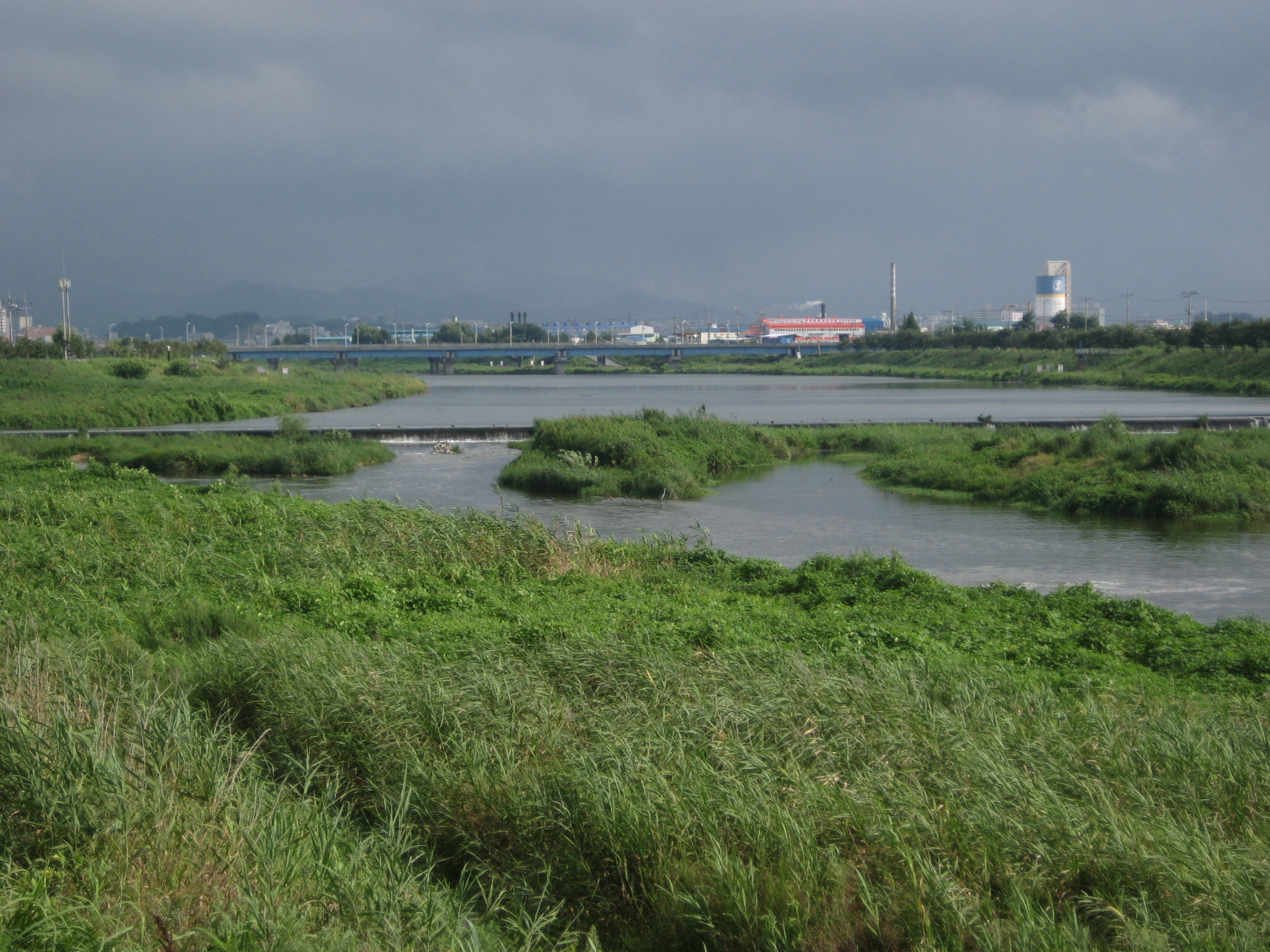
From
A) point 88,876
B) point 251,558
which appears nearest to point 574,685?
point 88,876

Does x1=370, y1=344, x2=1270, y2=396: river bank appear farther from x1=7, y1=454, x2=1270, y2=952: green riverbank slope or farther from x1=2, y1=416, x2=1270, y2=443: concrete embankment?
x1=7, y1=454, x2=1270, y2=952: green riverbank slope

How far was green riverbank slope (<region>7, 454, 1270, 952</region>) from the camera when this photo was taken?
4.90 meters

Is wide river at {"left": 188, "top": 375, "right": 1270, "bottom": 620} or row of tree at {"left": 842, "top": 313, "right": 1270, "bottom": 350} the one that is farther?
row of tree at {"left": 842, "top": 313, "right": 1270, "bottom": 350}

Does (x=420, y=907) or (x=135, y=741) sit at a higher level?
(x=135, y=741)

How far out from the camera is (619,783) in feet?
18.9

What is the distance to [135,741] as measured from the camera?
611cm

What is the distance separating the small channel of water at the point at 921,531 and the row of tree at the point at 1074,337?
58407mm

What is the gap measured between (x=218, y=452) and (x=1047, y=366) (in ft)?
254

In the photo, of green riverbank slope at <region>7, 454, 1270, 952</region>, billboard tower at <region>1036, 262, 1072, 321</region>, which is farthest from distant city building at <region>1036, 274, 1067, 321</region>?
green riverbank slope at <region>7, 454, 1270, 952</region>

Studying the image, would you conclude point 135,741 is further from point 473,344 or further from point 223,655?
point 473,344

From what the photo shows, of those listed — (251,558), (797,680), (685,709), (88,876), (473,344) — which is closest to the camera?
(88,876)

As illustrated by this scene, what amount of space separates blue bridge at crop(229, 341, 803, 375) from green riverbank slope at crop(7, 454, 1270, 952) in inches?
3766

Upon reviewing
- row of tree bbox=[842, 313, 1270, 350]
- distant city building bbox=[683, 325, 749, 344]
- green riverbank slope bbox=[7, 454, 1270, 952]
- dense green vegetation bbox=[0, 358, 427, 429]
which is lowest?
green riverbank slope bbox=[7, 454, 1270, 952]

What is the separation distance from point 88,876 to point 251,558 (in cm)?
805
